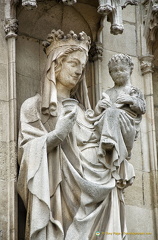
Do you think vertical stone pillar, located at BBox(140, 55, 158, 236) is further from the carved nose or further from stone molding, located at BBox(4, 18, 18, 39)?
stone molding, located at BBox(4, 18, 18, 39)

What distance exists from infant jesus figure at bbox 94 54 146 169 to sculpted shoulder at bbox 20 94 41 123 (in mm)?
570

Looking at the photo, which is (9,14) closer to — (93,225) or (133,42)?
(133,42)

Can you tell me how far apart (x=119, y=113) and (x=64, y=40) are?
1026 millimetres

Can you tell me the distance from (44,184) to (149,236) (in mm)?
1636

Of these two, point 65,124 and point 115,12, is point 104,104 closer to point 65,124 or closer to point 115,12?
point 65,124

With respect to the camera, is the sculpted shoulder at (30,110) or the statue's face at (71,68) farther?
the statue's face at (71,68)

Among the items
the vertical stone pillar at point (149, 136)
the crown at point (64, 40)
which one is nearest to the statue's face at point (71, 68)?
the crown at point (64, 40)

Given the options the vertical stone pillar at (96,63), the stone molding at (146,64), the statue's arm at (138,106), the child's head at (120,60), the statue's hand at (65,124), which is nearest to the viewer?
the statue's hand at (65,124)

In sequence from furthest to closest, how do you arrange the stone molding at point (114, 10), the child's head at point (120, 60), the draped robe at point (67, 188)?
the stone molding at point (114, 10), the child's head at point (120, 60), the draped robe at point (67, 188)

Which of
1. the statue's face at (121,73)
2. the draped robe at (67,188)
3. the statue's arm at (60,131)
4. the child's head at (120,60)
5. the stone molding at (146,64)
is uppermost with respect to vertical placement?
the stone molding at (146,64)

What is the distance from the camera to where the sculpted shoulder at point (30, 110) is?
1075 cm

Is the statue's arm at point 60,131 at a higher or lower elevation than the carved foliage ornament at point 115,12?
lower

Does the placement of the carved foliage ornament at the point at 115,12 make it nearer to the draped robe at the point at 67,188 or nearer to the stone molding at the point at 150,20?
the stone molding at the point at 150,20

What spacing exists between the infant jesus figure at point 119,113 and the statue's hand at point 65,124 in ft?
1.06
